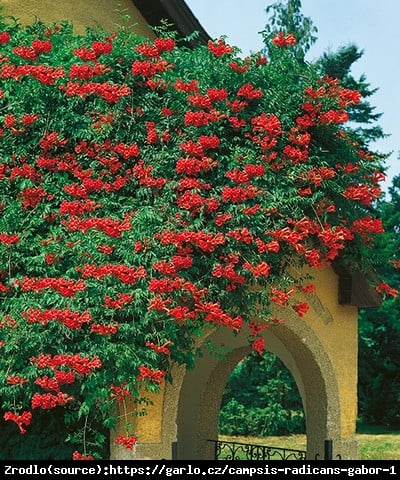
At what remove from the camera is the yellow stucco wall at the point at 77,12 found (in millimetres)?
11188

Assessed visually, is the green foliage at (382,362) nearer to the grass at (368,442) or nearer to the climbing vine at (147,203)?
the grass at (368,442)

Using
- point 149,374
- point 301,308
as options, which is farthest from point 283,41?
point 149,374

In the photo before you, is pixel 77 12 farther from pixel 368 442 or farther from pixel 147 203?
pixel 368 442

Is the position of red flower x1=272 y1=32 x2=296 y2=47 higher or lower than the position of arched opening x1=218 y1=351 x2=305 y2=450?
higher

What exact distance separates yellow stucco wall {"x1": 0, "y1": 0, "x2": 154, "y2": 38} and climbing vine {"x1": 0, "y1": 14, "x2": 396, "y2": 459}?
146 cm

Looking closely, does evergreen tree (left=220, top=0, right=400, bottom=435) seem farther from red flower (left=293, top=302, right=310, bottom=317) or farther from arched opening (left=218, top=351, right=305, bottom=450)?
red flower (left=293, top=302, right=310, bottom=317)

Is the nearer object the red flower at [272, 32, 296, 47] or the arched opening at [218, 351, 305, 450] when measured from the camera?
the red flower at [272, 32, 296, 47]

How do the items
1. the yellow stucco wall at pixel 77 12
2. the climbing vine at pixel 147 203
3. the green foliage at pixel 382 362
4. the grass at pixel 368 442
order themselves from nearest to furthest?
the climbing vine at pixel 147 203, the yellow stucco wall at pixel 77 12, the grass at pixel 368 442, the green foliage at pixel 382 362

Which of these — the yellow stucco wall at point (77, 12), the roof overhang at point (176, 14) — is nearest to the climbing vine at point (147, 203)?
the yellow stucco wall at point (77, 12)

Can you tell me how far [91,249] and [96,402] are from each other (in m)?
1.33

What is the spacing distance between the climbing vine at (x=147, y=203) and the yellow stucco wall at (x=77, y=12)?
1460mm

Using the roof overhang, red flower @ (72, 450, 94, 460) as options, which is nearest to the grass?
the roof overhang

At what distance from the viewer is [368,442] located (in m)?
24.1

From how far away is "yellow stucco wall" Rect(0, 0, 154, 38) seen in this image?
11188 millimetres
